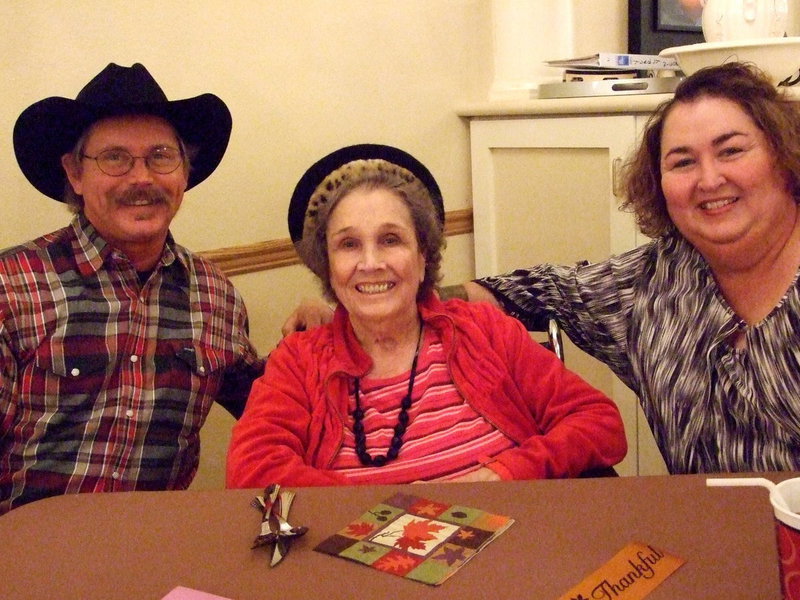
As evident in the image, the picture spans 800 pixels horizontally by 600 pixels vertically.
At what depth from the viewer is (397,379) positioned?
5.49 ft

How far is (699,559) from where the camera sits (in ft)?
3.14

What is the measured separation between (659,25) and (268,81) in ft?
4.81

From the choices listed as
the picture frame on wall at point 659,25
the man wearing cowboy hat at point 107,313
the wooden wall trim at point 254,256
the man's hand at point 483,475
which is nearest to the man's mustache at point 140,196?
the man wearing cowboy hat at point 107,313

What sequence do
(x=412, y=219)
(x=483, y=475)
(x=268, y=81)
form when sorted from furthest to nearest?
1. (x=268, y=81)
2. (x=412, y=219)
3. (x=483, y=475)

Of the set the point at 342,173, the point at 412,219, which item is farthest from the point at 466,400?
the point at 342,173

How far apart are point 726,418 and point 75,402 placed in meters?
1.28

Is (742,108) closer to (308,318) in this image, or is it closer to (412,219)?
(412,219)

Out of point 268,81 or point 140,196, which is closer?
point 140,196

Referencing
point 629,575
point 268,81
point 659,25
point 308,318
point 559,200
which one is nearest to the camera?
point 629,575

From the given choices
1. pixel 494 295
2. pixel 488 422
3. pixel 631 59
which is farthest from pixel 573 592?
pixel 631 59

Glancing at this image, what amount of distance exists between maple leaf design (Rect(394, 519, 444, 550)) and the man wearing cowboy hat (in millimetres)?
927

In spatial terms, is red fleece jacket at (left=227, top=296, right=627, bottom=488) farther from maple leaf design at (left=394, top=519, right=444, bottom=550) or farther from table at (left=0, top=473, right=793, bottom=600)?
maple leaf design at (left=394, top=519, right=444, bottom=550)

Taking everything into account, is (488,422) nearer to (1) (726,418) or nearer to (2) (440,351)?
(2) (440,351)

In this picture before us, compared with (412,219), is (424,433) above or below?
below
